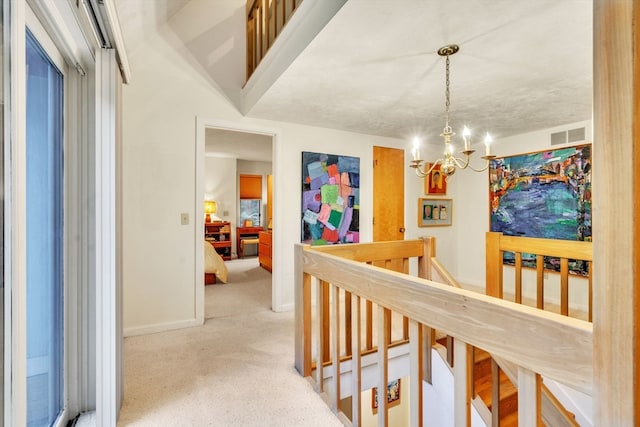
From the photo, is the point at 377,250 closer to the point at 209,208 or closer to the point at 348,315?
the point at 348,315

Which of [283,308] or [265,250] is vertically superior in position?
[265,250]

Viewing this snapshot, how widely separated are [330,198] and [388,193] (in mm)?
938

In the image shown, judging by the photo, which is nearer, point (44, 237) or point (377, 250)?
point (44, 237)

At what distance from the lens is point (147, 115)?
2.61 m

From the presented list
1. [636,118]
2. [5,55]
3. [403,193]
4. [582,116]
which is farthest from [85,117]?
[582,116]

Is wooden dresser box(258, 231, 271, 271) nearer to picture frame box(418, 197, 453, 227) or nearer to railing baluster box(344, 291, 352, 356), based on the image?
picture frame box(418, 197, 453, 227)

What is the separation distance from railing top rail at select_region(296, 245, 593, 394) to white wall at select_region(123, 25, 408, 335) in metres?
2.11

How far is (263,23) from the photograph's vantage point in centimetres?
265

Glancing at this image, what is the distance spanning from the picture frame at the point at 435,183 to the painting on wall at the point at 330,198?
1249mm

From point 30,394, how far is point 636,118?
6.45 ft

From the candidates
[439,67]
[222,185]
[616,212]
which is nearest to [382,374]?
[616,212]

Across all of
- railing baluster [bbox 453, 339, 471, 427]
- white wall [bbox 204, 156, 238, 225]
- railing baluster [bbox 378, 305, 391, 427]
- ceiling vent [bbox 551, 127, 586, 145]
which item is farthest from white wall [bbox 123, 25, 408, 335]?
white wall [bbox 204, 156, 238, 225]

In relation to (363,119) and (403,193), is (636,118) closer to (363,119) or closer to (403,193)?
(363,119)

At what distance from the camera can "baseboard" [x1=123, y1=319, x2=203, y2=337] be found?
2543 millimetres
